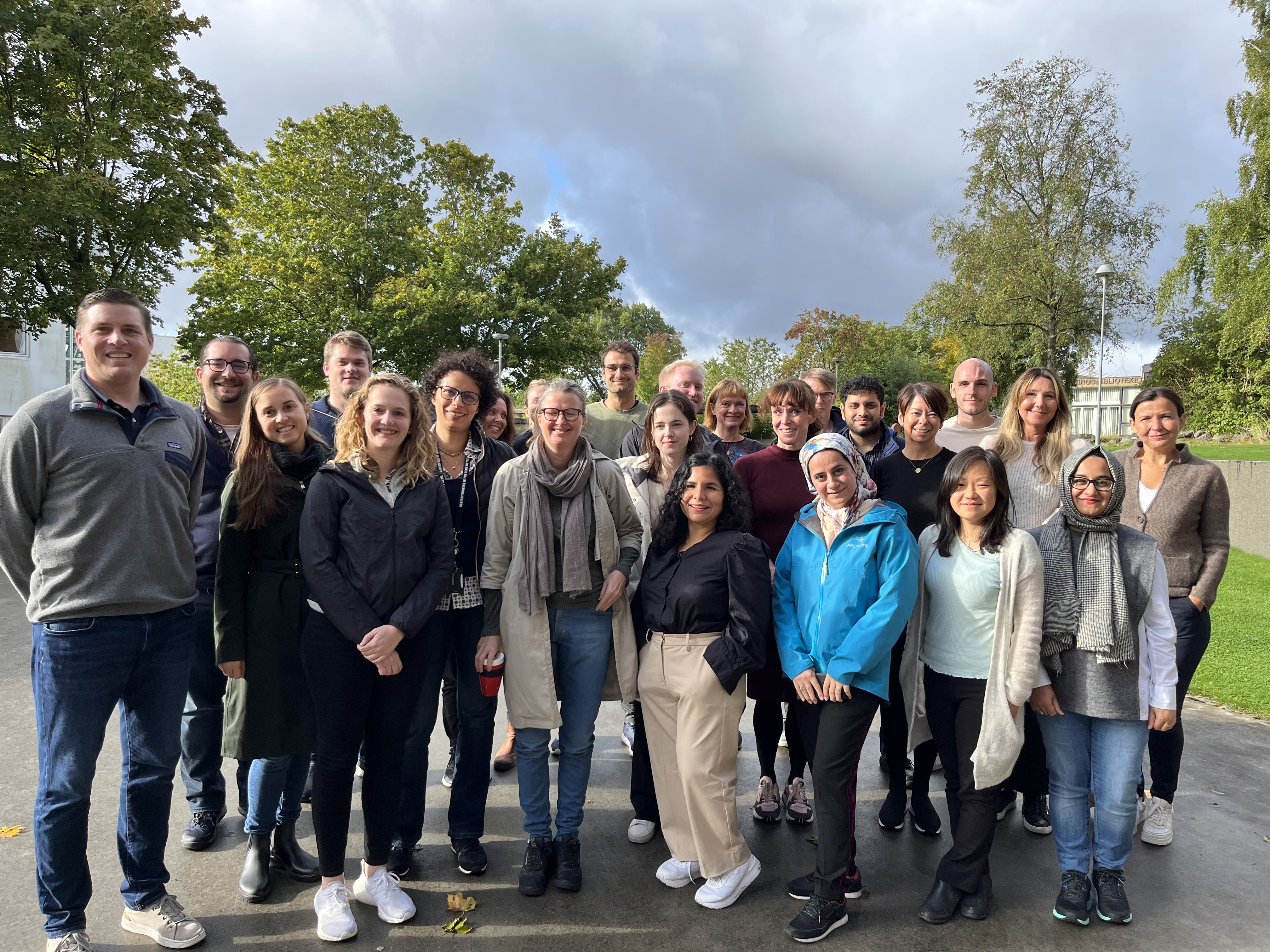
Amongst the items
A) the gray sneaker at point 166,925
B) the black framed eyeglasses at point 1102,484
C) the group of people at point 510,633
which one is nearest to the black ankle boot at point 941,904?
the group of people at point 510,633

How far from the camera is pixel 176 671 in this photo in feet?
10.7

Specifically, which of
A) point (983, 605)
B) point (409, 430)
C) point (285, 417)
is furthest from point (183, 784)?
point (983, 605)

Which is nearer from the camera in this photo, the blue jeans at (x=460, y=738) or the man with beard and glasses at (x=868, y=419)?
the blue jeans at (x=460, y=738)

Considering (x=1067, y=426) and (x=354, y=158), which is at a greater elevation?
(x=354, y=158)

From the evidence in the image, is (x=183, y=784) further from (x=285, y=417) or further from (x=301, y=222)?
(x=301, y=222)

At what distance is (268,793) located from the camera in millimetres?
3564

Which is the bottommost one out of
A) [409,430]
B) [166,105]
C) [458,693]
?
[458,693]

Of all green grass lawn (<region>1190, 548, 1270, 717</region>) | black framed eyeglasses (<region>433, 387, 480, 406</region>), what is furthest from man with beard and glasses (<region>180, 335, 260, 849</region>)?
green grass lawn (<region>1190, 548, 1270, 717</region>)

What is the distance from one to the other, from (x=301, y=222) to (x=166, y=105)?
9.18 metres

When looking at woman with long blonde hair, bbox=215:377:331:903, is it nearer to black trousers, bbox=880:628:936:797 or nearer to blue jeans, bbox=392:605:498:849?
blue jeans, bbox=392:605:498:849

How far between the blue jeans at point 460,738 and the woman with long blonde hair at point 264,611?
48 centimetres

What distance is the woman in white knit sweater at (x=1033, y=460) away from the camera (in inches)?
161

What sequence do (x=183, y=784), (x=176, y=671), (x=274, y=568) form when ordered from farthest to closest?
1. (x=183, y=784)
2. (x=274, y=568)
3. (x=176, y=671)

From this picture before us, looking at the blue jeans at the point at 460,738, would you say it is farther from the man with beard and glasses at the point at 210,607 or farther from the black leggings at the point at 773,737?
the black leggings at the point at 773,737
